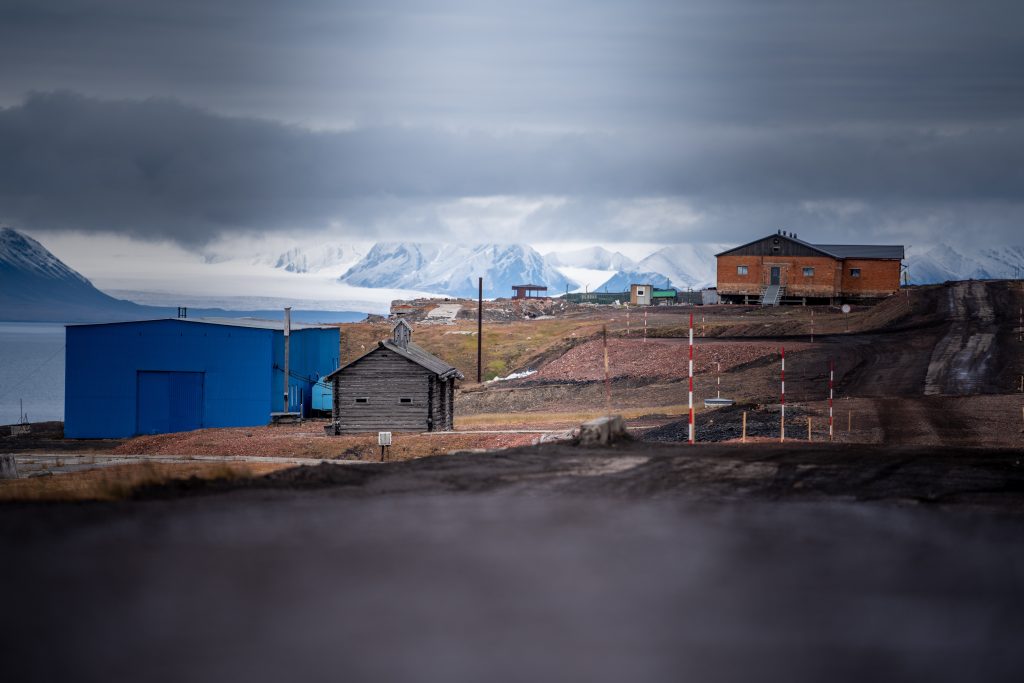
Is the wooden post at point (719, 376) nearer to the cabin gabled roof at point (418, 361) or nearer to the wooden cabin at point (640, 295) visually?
the cabin gabled roof at point (418, 361)

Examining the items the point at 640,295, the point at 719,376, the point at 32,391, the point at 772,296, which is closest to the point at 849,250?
the point at 772,296

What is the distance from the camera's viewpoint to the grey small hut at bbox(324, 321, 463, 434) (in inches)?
1623

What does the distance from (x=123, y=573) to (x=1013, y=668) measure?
25.8ft

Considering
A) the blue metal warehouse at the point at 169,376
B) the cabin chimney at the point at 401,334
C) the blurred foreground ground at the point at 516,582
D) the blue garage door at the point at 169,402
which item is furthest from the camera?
the blue garage door at the point at 169,402

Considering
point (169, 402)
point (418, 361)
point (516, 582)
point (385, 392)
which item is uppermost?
point (418, 361)

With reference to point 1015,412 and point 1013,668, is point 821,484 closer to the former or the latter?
point 1013,668

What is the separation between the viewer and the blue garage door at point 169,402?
51000 millimetres

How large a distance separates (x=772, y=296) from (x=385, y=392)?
161ft

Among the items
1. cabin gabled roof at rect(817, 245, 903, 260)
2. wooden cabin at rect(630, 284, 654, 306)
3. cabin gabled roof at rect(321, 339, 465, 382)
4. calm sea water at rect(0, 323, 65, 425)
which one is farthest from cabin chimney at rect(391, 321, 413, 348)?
wooden cabin at rect(630, 284, 654, 306)

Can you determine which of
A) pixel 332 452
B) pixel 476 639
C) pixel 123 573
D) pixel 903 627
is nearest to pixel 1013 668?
pixel 903 627

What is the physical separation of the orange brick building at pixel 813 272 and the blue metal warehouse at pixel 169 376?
46636 mm

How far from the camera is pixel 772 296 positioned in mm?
81750

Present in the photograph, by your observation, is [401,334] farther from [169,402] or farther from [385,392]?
[169,402]

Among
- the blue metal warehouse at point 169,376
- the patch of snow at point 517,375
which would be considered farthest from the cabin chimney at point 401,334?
the patch of snow at point 517,375
